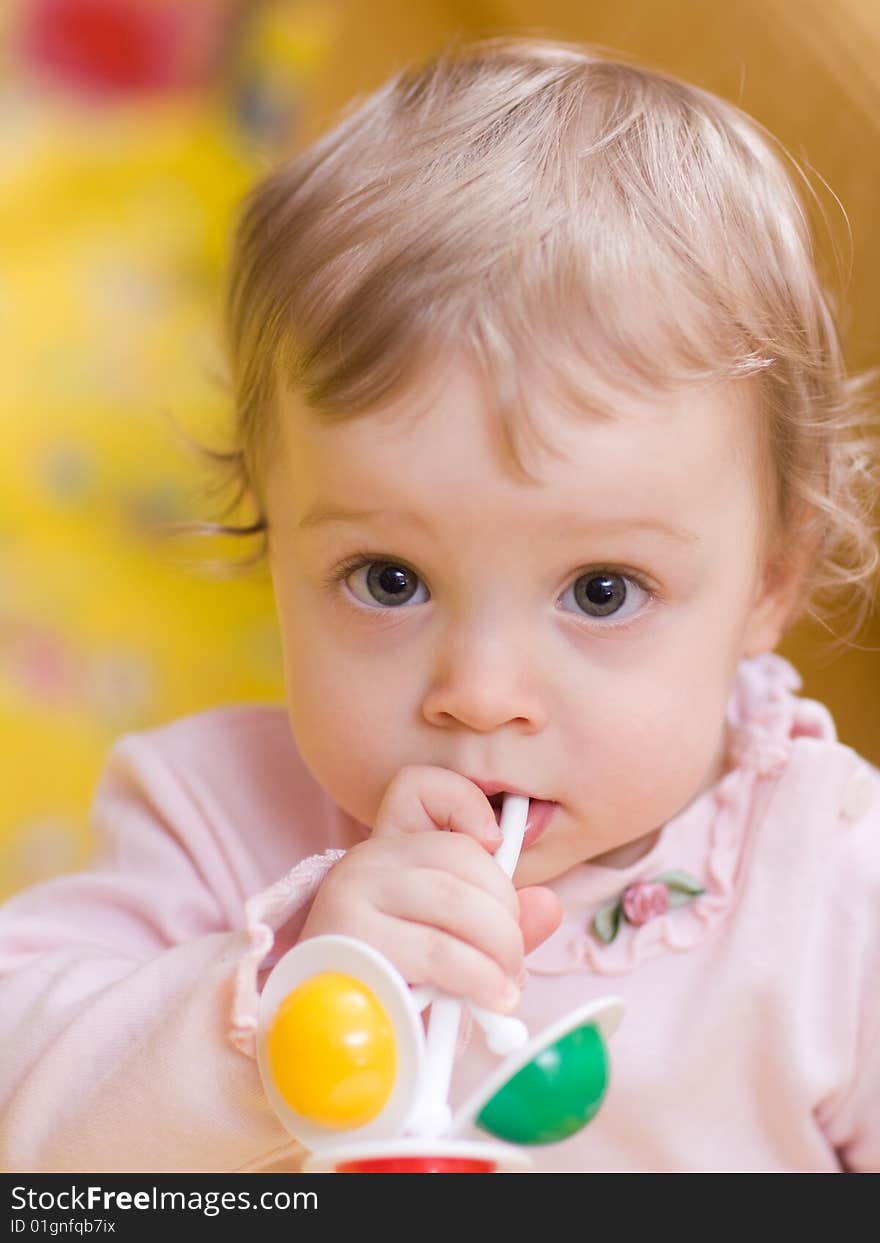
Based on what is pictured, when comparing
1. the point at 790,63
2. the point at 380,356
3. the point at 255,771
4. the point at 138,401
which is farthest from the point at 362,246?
the point at 138,401

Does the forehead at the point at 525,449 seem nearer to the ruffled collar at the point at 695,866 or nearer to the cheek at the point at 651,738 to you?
the cheek at the point at 651,738

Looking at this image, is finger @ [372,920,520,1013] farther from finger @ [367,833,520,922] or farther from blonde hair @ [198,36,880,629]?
blonde hair @ [198,36,880,629]

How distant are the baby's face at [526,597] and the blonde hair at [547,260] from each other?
2 cm

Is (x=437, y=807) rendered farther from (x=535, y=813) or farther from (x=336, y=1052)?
(x=336, y=1052)

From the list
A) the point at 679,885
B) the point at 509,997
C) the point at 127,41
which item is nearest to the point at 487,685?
the point at 509,997

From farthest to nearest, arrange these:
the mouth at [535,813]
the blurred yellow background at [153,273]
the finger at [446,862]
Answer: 1. the blurred yellow background at [153,273]
2. the mouth at [535,813]
3. the finger at [446,862]

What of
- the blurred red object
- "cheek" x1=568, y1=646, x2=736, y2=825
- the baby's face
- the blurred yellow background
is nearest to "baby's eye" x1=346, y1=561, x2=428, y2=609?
the baby's face

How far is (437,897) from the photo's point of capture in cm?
71

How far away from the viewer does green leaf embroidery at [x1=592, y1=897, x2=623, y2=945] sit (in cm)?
94

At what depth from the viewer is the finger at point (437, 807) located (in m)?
0.76

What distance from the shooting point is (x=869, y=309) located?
1103mm

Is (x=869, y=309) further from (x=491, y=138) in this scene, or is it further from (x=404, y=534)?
(x=404, y=534)

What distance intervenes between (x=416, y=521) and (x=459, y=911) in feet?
0.63

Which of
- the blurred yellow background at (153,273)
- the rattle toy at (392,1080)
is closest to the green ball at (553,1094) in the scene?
the rattle toy at (392,1080)
